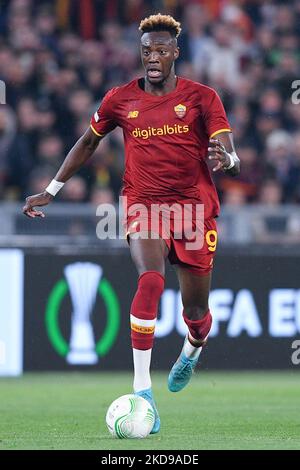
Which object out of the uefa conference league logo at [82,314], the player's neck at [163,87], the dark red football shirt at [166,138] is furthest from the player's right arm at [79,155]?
the uefa conference league logo at [82,314]

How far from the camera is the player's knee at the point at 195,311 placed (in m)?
8.62

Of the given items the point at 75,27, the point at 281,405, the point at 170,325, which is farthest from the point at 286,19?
the point at 281,405

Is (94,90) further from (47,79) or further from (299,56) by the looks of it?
(299,56)

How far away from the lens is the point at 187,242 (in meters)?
8.23

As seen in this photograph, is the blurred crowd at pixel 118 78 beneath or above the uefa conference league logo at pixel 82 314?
above

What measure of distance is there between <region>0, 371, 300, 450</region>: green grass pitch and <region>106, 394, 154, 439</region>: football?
0.06 metres

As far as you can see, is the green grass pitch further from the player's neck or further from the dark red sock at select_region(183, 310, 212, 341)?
the player's neck

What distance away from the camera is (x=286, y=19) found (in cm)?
1634

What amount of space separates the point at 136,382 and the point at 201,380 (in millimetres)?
4825

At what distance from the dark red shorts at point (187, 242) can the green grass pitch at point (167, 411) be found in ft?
3.39

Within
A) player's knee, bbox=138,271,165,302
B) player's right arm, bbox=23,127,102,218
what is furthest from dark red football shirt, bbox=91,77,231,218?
player's knee, bbox=138,271,165,302

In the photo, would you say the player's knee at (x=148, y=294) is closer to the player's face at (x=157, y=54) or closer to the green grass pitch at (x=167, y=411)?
the green grass pitch at (x=167, y=411)

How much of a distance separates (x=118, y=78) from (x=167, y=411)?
22.0 ft

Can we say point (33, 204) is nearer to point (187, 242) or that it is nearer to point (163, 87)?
point (187, 242)
